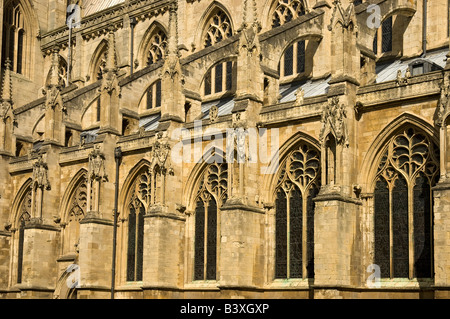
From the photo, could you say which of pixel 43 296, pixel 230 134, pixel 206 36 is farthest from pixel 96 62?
pixel 230 134

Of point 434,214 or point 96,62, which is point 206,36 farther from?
point 434,214

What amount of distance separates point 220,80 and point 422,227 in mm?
17449

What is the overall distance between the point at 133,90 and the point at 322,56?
9557 millimetres

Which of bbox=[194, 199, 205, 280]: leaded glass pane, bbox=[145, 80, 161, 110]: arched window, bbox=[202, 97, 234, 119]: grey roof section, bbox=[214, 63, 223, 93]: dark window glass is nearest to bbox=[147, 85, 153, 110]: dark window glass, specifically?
bbox=[145, 80, 161, 110]: arched window

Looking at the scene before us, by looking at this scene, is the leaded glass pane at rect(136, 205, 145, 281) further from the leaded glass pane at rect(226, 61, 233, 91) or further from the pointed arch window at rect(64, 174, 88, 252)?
the leaded glass pane at rect(226, 61, 233, 91)

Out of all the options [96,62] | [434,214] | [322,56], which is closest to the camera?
[434,214]

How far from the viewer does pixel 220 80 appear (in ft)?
128

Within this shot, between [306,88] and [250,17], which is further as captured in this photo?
[306,88]

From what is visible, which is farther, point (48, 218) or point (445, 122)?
point (48, 218)

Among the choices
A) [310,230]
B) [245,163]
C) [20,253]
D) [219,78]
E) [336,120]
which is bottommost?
[20,253]

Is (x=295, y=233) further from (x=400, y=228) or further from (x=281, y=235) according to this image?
(x=400, y=228)

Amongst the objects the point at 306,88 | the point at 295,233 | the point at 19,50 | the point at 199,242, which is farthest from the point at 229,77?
the point at 19,50

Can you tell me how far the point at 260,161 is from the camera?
2845cm

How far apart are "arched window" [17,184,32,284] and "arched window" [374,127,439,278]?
69.1 ft
